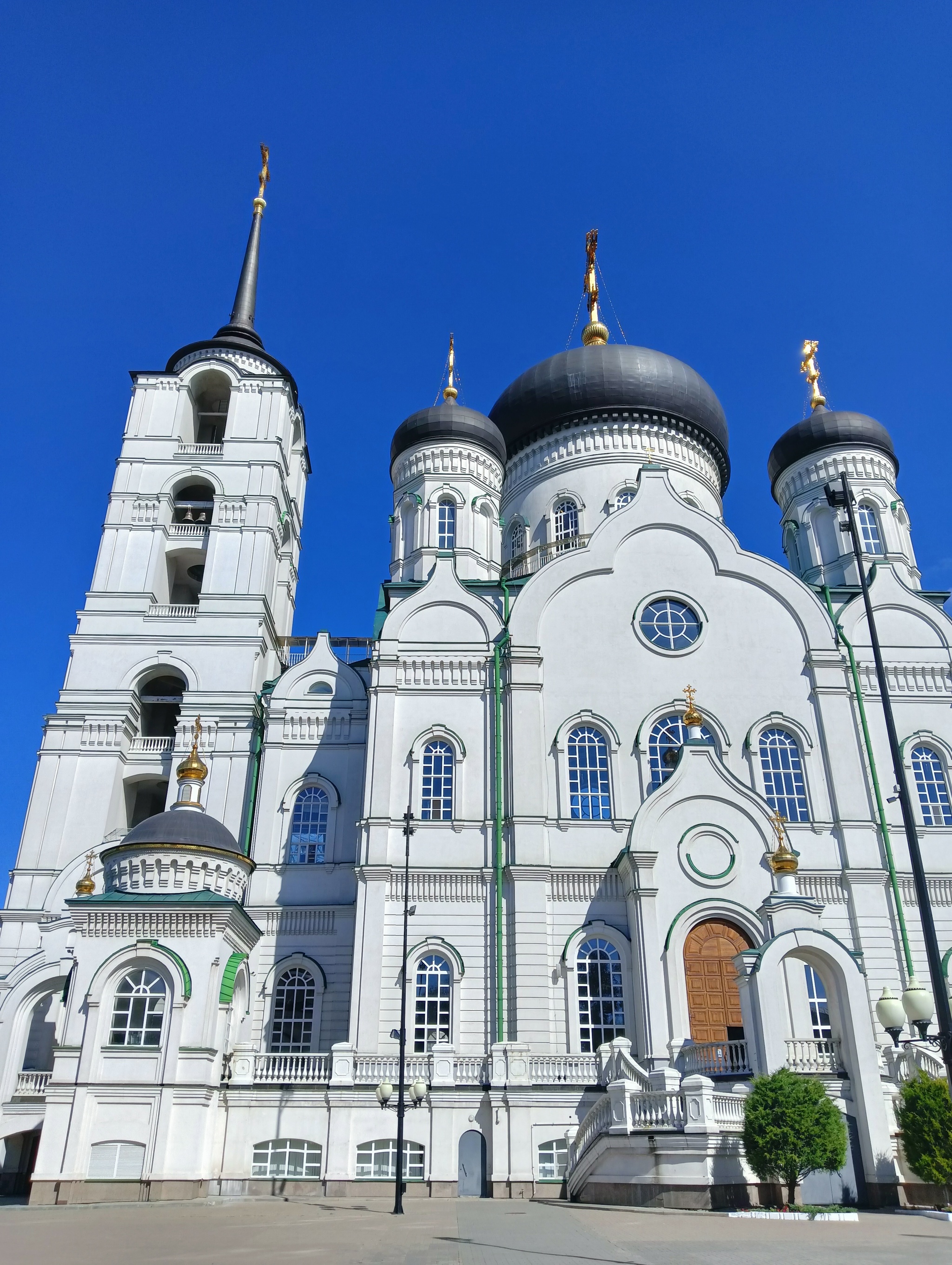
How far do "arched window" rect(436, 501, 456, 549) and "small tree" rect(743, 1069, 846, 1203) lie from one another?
19.0 m

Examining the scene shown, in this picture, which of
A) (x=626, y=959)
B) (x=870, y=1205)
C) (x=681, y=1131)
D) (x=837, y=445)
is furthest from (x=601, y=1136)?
(x=837, y=445)

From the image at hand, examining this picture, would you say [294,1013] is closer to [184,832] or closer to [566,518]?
[184,832]

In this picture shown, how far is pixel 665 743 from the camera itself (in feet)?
82.9

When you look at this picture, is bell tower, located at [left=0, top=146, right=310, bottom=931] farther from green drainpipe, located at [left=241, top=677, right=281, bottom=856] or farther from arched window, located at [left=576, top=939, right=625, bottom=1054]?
arched window, located at [left=576, top=939, right=625, bottom=1054]

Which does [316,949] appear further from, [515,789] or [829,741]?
[829,741]

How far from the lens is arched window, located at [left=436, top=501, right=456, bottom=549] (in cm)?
3103

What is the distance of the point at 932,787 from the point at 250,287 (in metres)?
29.8

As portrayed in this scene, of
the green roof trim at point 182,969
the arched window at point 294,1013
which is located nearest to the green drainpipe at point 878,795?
the arched window at point 294,1013

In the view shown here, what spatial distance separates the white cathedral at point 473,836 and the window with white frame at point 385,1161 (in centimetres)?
9

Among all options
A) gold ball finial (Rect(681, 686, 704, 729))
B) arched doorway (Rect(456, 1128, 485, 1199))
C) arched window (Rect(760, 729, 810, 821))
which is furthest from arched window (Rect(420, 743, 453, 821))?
arched window (Rect(760, 729, 810, 821))

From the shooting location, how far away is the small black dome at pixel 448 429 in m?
32.2

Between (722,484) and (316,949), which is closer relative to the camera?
(316,949)

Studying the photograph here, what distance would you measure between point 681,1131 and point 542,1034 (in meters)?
6.84

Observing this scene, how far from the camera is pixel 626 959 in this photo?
74.5 ft
